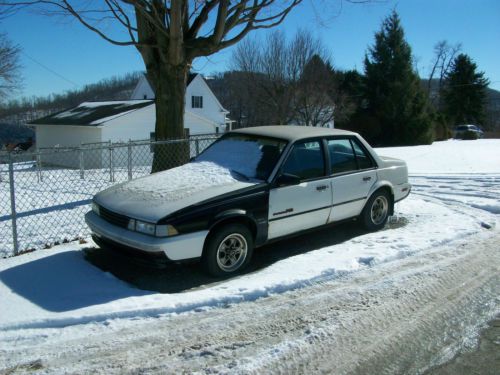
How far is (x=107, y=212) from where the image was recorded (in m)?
5.27

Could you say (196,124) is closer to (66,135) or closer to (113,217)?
(66,135)

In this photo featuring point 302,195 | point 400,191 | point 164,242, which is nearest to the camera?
point 164,242

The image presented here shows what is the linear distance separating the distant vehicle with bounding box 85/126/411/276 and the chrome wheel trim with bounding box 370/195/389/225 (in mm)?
15

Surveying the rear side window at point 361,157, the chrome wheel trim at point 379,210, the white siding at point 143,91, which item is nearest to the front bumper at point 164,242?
the rear side window at point 361,157

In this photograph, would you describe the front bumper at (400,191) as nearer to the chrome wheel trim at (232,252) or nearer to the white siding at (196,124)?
the chrome wheel trim at (232,252)

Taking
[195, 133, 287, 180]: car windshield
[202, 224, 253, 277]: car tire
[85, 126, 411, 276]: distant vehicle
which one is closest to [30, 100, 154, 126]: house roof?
[195, 133, 287, 180]: car windshield

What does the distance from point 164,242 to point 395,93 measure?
36476mm

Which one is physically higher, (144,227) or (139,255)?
(144,227)

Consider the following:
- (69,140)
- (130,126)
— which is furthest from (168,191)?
A: (69,140)

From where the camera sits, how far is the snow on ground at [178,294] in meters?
4.23

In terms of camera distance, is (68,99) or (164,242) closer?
(164,242)

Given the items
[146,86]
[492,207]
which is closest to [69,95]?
[146,86]

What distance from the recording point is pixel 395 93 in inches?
1496

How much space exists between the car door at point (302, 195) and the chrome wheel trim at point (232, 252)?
42 cm
